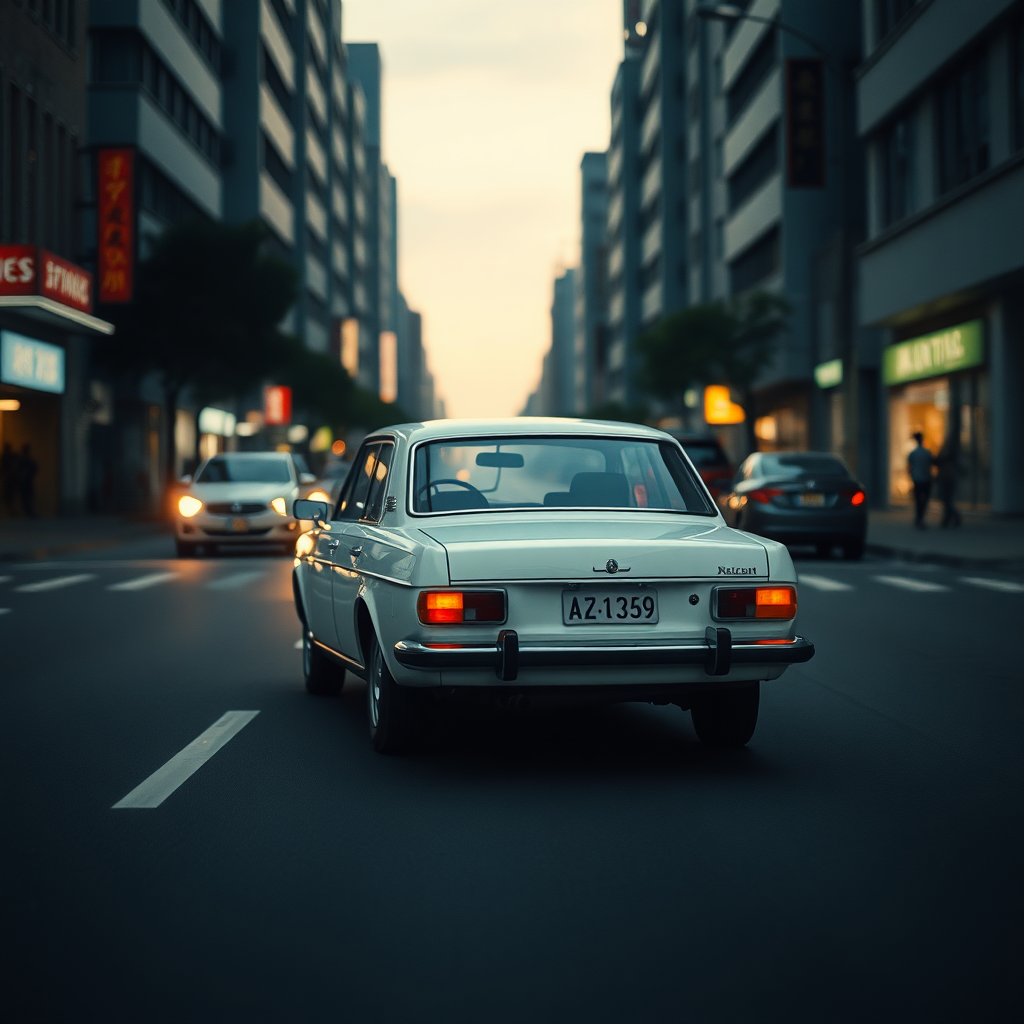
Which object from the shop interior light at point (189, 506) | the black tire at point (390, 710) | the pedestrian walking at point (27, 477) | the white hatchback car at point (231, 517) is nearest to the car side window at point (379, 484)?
the black tire at point (390, 710)

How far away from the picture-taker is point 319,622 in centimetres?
825

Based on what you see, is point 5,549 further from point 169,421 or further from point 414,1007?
point 414,1007

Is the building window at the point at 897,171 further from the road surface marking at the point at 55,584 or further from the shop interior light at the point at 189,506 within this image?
the road surface marking at the point at 55,584

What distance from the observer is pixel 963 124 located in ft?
101

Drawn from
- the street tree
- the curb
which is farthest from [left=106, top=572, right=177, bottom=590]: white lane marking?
the street tree

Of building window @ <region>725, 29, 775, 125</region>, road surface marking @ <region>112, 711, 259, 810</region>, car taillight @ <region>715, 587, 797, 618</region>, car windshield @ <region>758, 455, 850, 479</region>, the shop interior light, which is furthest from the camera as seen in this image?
building window @ <region>725, 29, 775, 125</region>

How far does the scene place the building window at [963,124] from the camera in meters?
29.6

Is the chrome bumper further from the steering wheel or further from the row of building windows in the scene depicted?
the row of building windows

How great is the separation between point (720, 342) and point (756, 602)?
43.0m

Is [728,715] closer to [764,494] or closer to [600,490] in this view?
[600,490]

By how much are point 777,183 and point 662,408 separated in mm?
43720

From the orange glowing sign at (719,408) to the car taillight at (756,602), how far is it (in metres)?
47.8

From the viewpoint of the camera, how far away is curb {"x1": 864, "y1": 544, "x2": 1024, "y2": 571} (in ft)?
63.8

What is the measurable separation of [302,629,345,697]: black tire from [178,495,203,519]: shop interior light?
47.1 ft
